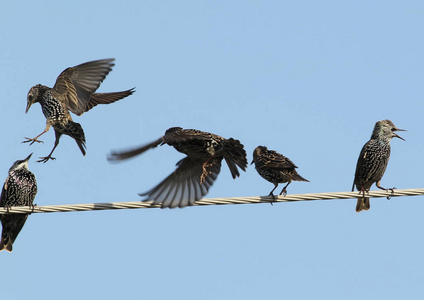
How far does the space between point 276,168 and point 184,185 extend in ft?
3.14

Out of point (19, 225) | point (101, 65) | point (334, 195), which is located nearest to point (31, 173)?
point (19, 225)

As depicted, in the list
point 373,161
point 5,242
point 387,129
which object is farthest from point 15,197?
point 387,129

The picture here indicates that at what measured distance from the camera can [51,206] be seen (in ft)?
20.5

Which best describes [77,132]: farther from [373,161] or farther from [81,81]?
[373,161]

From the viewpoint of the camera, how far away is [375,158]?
8.22 metres

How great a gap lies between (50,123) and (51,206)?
2.31 meters

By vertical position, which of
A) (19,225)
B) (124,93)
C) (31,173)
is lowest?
(19,225)

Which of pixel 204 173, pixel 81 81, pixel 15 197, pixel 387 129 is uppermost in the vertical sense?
pixel 387 129

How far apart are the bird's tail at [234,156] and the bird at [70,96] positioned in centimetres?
185

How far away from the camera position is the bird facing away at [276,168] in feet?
24.2

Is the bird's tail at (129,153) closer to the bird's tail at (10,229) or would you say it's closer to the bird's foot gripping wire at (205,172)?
the bird's foot gripping wire at (205,172)

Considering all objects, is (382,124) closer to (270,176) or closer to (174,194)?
(270,176)

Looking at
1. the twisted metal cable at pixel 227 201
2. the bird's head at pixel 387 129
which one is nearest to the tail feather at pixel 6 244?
the twisted metal cable at pixel 227 201

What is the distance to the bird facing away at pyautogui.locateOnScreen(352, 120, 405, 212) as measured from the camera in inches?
323
